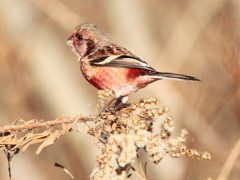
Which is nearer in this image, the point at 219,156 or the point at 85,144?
the point at 219,156

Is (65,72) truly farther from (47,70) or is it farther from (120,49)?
(120,49)

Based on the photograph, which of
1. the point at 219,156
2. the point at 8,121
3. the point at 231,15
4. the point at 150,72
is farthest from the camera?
the point at 8,121

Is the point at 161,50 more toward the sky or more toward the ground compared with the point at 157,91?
more toward the sky

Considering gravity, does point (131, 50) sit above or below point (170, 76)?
above

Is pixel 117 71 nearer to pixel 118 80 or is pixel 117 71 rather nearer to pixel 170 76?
pixel 118 80

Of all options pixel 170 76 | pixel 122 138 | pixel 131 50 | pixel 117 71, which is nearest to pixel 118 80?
pixel 117 71

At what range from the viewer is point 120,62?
14.4 feet

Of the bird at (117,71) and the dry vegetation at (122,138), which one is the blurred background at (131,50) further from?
the dry vegetation at (122,138)

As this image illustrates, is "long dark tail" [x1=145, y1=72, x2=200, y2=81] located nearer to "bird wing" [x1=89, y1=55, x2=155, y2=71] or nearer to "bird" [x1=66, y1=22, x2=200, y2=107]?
"bird" [x1=66, y1=22, x2=200, y2=107]

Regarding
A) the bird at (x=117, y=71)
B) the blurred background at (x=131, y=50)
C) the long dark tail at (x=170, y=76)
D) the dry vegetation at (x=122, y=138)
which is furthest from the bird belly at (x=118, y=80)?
the blurred background at (x=131, y=50)

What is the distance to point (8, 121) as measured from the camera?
7602 mm

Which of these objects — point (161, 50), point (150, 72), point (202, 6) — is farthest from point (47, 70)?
point (150, 72)

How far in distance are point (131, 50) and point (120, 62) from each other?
12.1 feet

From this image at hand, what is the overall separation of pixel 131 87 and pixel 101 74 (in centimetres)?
37
